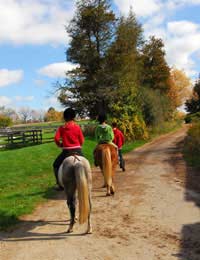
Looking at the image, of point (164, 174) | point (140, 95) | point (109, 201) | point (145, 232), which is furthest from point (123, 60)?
point (145, 232)

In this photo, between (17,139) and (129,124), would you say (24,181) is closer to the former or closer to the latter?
(17,139)

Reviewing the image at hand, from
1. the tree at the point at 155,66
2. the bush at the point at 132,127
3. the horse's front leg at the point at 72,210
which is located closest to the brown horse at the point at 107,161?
the horse's front leg at the point at 72,210

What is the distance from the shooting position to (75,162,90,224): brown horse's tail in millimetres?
6750

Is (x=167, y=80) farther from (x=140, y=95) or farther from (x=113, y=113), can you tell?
(x=113, y=113)

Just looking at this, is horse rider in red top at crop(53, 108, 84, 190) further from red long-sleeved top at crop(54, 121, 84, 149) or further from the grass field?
the grass field

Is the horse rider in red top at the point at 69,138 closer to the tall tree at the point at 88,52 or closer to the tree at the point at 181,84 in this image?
the tall tree at the point at 88,52

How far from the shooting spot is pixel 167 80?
182ft

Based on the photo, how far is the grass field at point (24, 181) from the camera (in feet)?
29.0

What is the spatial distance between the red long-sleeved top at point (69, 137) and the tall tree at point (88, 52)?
24.8 m

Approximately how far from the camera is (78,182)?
6.86 metres

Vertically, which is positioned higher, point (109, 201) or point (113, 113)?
point (113, 113)

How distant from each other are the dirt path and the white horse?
14.1 inches

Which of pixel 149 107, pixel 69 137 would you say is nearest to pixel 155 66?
pixel 149 107

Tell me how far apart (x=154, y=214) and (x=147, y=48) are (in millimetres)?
48632
